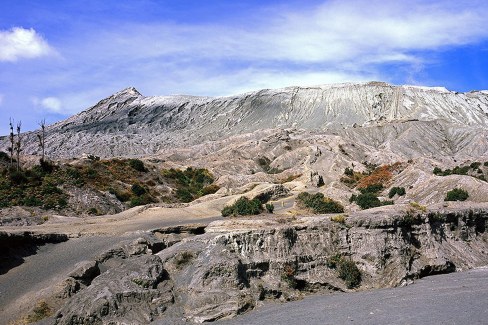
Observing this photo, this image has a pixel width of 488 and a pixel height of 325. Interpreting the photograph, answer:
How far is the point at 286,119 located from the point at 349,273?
366 ft

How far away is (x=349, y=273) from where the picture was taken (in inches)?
853

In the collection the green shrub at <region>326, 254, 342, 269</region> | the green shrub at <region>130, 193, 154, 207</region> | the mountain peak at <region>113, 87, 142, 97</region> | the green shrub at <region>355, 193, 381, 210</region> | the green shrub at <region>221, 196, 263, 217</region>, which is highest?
the mountain peak at <region>113, 87, 142, 97</region>

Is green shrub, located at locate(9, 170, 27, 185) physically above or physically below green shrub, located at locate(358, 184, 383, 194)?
above

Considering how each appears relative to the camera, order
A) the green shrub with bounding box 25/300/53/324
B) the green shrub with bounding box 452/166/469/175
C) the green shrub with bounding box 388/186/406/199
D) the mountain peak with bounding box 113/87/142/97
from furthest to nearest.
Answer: the mountain peak with bounding box 113/87/142/97
the green shrub with bounding box 452/166/469/175
the green shrub with bounding box 388/186/406/199
the green shrub with bounding box 25/300/53/324

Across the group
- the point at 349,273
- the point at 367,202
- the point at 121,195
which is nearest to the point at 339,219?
the point at 349,273

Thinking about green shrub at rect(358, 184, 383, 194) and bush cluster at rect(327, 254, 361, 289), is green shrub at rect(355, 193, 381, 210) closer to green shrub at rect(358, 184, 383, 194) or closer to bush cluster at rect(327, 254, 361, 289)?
bush cluster at rect(327, 254, 361, 289)

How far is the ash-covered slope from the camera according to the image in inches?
4377

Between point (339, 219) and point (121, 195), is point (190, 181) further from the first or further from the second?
point (339, 219)

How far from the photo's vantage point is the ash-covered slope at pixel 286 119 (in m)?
111

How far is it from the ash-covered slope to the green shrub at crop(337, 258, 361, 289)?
8288 cm

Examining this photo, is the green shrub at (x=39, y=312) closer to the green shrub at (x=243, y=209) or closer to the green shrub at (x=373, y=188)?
the green shrub at (x=243, y=209)

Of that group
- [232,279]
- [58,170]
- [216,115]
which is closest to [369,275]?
[232,279]

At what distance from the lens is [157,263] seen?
788 inches

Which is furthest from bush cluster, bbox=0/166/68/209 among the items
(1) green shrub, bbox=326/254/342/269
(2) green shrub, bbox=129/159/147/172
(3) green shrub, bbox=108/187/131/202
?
(1) green shrub, bbox=326/254/342/269
